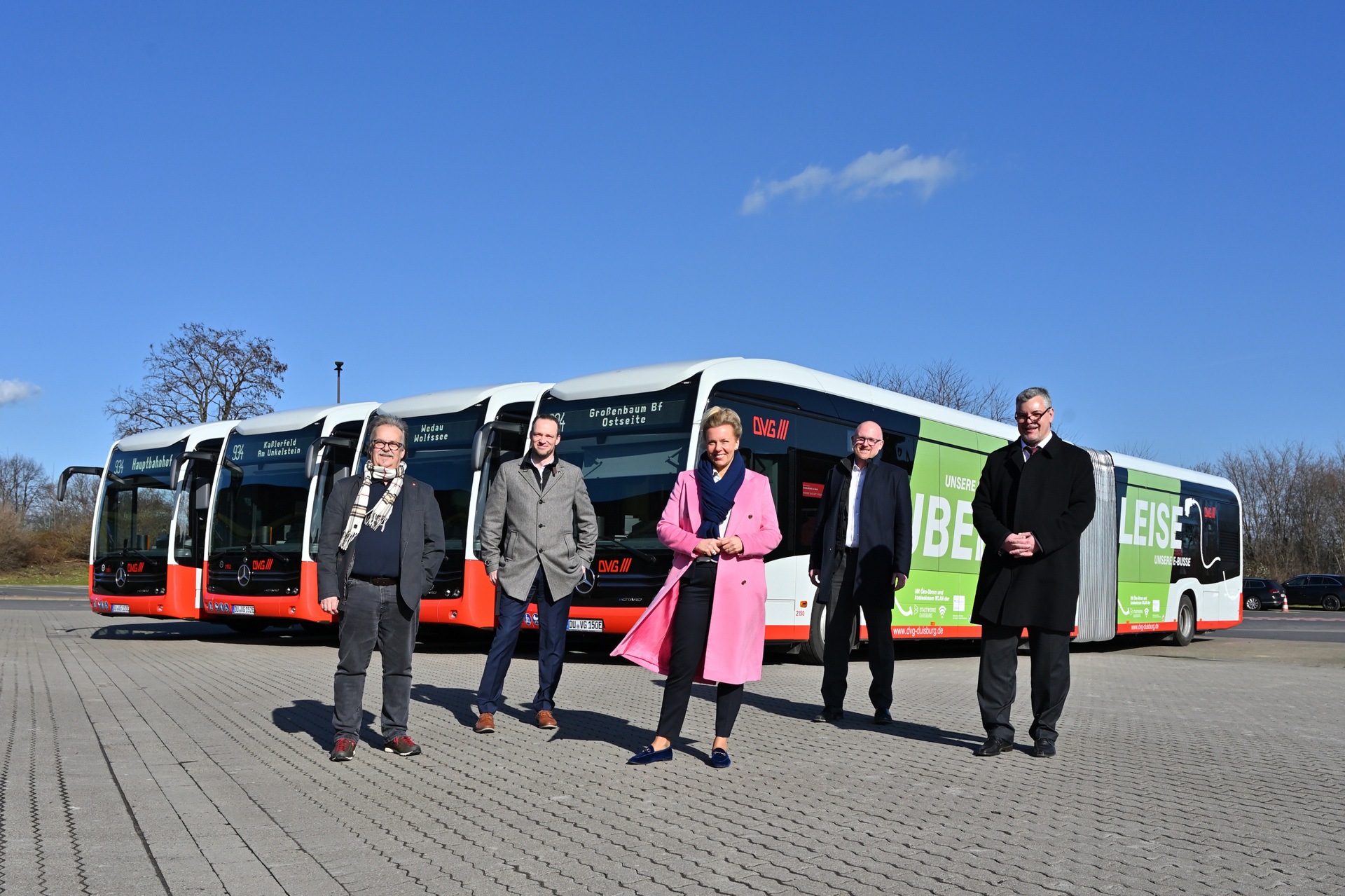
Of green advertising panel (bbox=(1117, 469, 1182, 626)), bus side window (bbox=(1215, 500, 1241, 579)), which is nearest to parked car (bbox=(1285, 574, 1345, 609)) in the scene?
bus side window (bbox=(1215, 500, 1241, 579))

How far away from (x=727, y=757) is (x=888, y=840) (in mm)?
1793

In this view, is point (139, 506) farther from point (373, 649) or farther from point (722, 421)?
point (722, 421)

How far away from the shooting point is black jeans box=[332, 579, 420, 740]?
6.40 m

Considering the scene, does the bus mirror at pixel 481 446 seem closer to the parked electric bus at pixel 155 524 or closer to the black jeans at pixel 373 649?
the parked electric bus at pixel 155 524

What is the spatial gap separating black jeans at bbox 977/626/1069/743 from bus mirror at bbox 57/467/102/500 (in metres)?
15.5

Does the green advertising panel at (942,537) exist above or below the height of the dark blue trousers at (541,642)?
above

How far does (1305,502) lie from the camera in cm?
7606

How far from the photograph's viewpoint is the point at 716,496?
6418mm

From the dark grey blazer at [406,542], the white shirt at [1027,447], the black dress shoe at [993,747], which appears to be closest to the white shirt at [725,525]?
the dark grey blazer at [406,542]

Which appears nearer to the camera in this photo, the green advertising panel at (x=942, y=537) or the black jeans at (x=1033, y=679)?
the black jeans at (x=1033, y=679)

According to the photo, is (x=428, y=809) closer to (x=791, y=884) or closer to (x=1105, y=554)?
(x=791, y=884)

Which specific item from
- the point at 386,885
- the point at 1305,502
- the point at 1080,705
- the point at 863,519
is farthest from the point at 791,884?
the point at 1305,502

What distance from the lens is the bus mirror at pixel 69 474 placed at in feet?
59.8

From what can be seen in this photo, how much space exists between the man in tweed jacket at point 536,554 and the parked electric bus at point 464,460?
582cm
